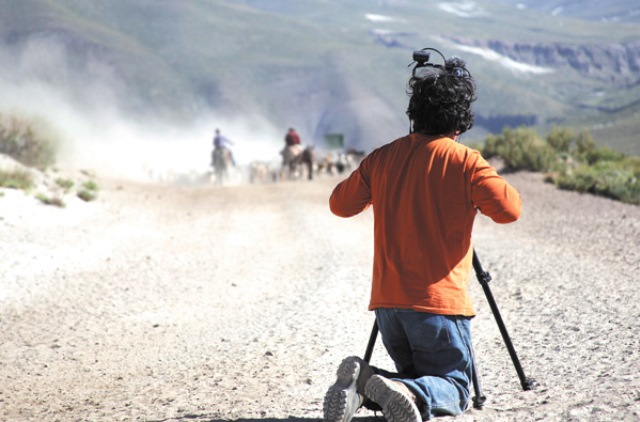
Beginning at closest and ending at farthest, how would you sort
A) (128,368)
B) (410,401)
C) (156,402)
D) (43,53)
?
(410,401) → (156,402) → (128,368) → (43,53)

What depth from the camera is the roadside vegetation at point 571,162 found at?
53.1 feet

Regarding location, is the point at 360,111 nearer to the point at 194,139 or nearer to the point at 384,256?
the point at 194,139

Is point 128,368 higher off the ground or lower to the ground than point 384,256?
lower

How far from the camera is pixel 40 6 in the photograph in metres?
144

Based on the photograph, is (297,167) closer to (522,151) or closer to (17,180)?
(522,151)

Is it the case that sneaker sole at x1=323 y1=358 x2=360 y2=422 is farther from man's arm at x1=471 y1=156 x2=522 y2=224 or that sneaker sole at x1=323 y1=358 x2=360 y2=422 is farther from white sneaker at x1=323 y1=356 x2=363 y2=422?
man's arm at x1=471 y1=156 x2=522 y2=224

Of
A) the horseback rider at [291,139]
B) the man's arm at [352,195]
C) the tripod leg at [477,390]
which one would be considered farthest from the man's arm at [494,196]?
the horseback rider at [291,139]

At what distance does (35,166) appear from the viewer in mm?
18844

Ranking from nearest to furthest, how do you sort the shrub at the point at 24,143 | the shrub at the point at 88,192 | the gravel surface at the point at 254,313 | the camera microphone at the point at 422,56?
Result: the camera microphone at the point at 422,56 < the gravel surface at the point at 254,313 < the shrub at the point at 88,192 < the shrub at the point at 24,143

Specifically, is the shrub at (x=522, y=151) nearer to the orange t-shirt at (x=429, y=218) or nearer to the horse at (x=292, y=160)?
the horse at (x=292, y=160)

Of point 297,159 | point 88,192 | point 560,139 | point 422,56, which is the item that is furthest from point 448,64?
point 297,159

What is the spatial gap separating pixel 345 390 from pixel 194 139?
112 meters

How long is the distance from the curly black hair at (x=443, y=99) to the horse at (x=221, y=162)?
23.5 m

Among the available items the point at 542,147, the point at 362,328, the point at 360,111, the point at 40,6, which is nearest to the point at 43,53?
the point at 40,6
